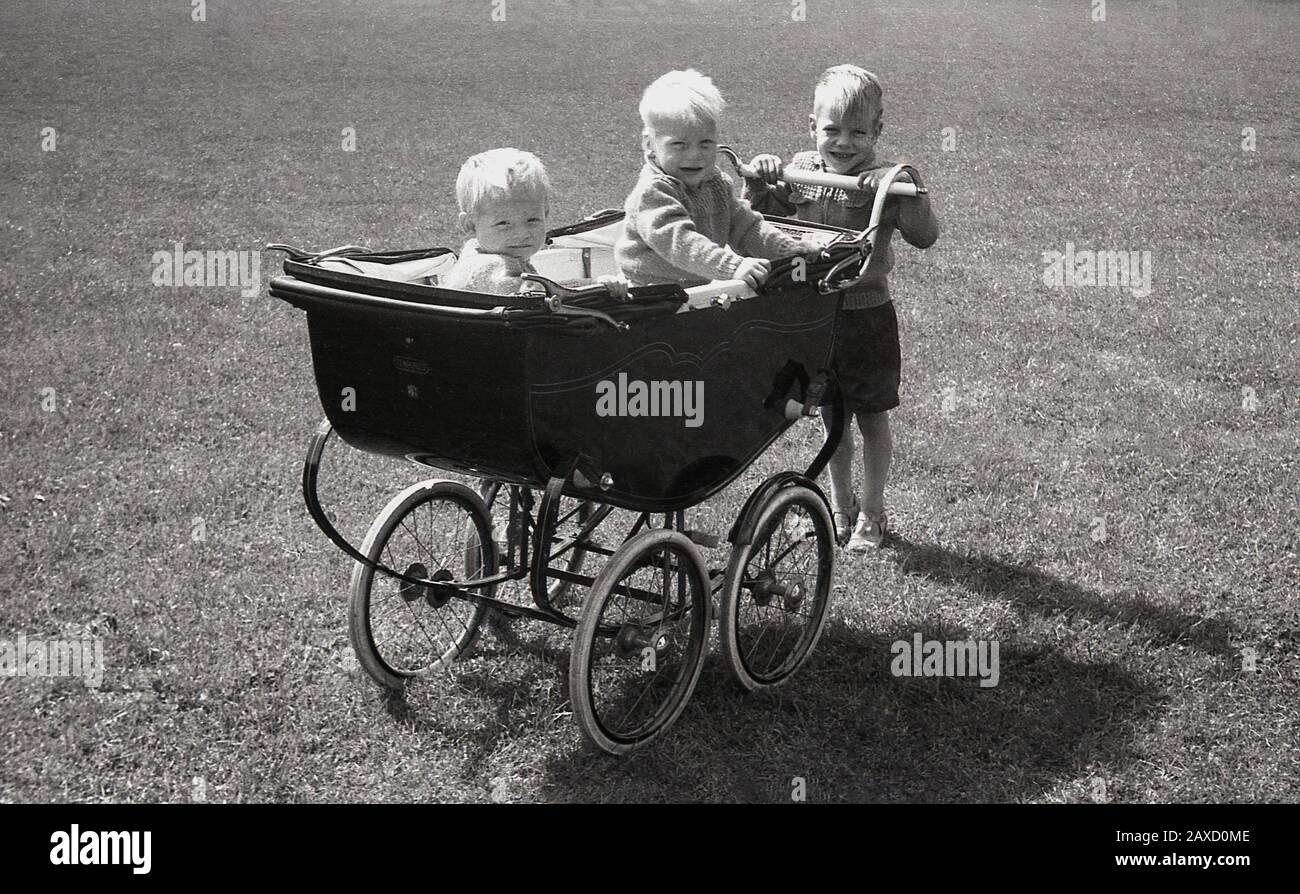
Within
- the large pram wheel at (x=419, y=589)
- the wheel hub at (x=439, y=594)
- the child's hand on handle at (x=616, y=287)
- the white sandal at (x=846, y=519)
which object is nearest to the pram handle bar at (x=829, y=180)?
the child's hand on handle at (x=616, y=287)

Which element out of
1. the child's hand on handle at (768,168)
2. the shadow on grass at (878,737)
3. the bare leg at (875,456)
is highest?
the child's hand on handle at (768,168)

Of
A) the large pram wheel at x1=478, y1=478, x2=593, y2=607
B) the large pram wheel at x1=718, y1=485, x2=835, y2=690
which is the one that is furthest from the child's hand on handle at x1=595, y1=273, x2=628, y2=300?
the large pram wheel at x1=718, y1=485, x2=835, y2=690

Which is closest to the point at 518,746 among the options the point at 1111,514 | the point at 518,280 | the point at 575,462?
the point at 575,462

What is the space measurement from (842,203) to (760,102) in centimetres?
1207

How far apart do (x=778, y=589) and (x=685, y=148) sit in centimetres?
127

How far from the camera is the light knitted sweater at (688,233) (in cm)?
328

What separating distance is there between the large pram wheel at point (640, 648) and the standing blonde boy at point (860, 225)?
1002 millimetres

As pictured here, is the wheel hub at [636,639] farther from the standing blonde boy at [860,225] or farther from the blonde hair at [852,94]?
the blonde hair at [852,94]

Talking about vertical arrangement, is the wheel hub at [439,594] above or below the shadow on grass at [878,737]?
above

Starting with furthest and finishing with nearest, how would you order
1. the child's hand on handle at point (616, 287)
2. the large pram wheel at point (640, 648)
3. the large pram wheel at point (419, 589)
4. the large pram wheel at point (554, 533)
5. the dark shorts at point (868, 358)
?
the dark shorts at point (868, 358) → the large pram wheel at point (554, 533) → the large pram wheel at point (419, 589) → the large pram wheel at point (640, 648) → the child's hand on handle at point (616, 287)

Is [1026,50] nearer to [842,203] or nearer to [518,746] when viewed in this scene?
[842,203]

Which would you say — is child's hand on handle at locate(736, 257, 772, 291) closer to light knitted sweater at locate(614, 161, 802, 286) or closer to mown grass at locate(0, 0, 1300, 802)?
light knitted sweater at locate(614, 161, 802, 286)

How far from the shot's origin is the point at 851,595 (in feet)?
14.1

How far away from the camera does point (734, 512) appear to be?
4926 millimetres
